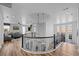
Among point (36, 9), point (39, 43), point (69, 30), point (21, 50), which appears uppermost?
point (36, 9)

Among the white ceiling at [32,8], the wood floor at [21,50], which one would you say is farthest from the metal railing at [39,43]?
the white ceiling at [32,8]

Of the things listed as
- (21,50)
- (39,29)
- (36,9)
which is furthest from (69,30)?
(21,50)

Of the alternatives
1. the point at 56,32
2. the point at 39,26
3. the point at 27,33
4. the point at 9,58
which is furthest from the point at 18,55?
the point at 56,32

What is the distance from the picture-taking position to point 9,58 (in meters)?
2.31

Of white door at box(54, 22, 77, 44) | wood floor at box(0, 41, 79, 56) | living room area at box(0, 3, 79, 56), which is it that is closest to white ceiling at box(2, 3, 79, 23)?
living room area at box(0, 3, 79, 56)

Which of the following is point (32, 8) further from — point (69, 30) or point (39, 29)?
point (69, 30)

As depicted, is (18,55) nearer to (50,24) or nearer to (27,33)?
(27,33)

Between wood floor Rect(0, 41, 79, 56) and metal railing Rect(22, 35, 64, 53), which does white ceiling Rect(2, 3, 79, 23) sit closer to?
metal railing Rect(22, 35, 64, 53)

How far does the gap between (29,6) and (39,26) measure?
1.63 ft

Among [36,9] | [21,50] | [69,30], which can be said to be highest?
[36,9]

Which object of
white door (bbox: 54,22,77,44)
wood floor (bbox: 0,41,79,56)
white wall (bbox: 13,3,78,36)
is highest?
white wall (bbox: 13,3,78,36)

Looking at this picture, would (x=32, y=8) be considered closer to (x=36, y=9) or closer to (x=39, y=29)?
(x=36, y=9)

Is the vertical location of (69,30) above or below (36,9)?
below

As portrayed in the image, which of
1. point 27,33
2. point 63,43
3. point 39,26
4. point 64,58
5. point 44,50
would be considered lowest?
point 64,58
